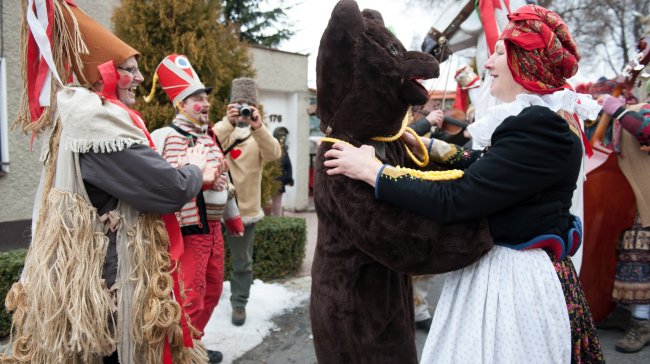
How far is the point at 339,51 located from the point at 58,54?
1.20m

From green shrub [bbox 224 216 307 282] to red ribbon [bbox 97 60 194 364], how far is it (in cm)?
253

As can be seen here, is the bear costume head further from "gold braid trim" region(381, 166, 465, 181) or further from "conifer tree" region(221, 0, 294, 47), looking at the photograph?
"conifer tree" region(221, 0, 294, 47)

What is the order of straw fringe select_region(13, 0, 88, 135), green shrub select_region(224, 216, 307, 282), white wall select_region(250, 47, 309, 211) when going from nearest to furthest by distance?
straw fringe select_region(13, 0, 88, 135) → green shrub select_region(224, 216, 307, 282) → white wall select_region(250, 47, 309, 211)

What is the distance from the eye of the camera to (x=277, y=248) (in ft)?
16.7

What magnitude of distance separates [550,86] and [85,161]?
181cm

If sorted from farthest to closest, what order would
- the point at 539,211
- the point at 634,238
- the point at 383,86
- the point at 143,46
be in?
the point at 143,46, the point at 634,238, the point at 383,86, the point at 539,211

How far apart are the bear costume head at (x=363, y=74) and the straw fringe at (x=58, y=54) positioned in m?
1.05

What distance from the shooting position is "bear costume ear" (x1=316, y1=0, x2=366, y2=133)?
5.48 ft

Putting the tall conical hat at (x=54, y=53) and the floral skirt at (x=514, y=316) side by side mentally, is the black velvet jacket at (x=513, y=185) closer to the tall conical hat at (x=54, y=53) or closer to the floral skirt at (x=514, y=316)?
the floral skirt at (x=514, y=316)

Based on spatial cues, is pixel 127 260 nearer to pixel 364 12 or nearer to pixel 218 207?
pixel 218 207

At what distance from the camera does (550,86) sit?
1594mm

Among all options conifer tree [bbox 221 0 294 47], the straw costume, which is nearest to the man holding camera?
the straw costume

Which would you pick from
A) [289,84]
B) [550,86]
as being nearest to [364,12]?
[550,86]

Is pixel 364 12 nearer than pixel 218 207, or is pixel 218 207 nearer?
pixel 364 12
